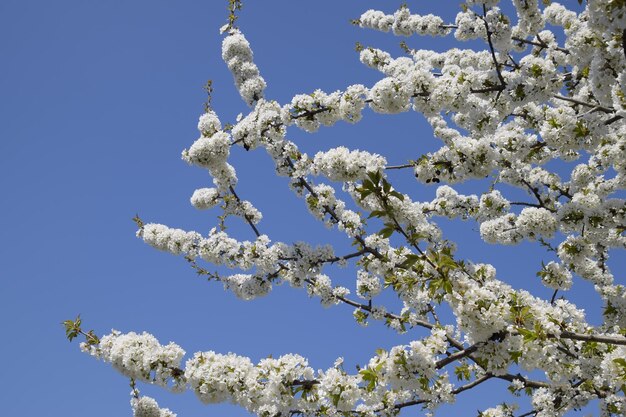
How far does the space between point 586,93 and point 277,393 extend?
656cm

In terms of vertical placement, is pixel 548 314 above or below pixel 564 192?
below

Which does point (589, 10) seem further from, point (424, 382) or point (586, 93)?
point (586, 93)

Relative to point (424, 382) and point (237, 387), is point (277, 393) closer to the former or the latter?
point (237, 387)

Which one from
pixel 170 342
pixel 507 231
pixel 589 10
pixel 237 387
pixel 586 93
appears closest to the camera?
pixel 589 10

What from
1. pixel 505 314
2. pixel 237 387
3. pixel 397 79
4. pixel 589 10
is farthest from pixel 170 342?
pixel 589 10

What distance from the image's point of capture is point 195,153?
24.7ft

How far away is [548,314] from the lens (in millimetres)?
Result: 5117

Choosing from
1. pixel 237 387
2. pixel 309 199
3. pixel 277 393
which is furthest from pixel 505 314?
pixel 309 199

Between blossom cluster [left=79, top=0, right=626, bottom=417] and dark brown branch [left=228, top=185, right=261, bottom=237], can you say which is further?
dark brown branch [left=228, top=185, right=261, bottom=237]

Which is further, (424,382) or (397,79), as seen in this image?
(397,79)

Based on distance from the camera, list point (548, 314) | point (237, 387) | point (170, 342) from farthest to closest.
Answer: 1. point (170, 342)
2. point (237, 387)
3. point (548, 314)

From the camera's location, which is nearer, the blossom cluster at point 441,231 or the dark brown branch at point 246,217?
the blossom cluster at point 441,231

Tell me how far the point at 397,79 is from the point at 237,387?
15.5ft

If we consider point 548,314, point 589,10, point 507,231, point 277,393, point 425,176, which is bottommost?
point 277,393
